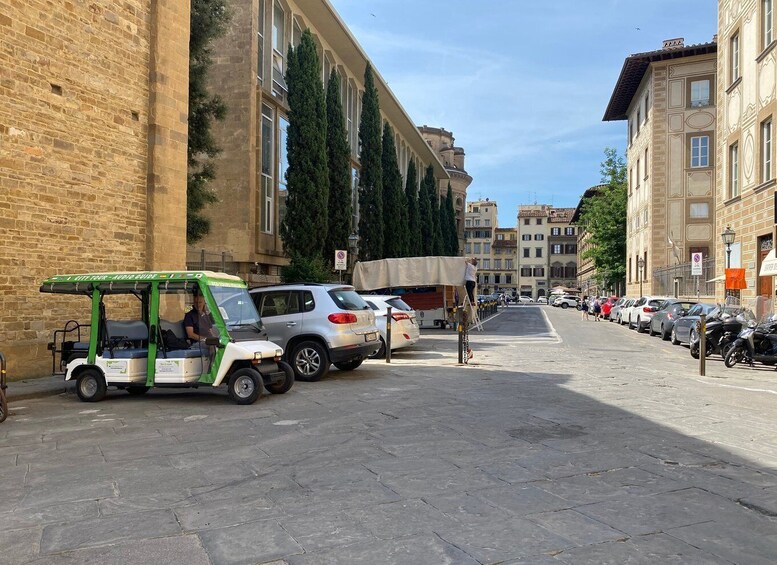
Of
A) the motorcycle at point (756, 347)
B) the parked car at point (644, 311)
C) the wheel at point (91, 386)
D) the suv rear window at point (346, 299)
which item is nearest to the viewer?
the wheel at point (91, 386)

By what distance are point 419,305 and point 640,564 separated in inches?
966

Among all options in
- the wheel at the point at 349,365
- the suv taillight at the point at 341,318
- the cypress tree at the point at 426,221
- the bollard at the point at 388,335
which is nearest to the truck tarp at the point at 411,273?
the bollard at the point at 388,335

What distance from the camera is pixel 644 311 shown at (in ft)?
92.7

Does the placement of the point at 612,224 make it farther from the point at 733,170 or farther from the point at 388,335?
the point at 388,335

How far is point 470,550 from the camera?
3695 millimetres

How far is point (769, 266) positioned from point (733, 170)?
606 centimetres

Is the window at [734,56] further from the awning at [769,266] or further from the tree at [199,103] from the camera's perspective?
the tree at [199,103]

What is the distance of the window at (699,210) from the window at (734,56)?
16590 mm

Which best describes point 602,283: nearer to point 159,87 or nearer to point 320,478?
point 159,87

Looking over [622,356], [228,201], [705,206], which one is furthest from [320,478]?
[705,206]

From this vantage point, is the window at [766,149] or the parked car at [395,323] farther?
the window at [766,149]

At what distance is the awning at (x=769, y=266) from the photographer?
19.4 meters

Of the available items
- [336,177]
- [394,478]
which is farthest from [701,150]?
[394,478]

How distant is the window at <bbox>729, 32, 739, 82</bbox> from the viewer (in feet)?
79.0
